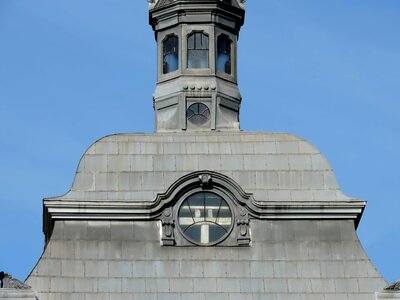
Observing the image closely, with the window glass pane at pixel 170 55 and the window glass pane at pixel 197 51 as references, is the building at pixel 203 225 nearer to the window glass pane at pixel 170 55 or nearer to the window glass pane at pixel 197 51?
the window glass pane at pixel 197 51

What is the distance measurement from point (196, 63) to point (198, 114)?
2.82m

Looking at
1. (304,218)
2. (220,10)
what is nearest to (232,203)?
(304,218)

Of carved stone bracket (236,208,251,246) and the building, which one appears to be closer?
the building

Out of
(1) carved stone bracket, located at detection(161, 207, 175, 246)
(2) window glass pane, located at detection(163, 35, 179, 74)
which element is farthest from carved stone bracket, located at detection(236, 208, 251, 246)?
(2) window glass pane, located at detection(163, 35, 179, 74)

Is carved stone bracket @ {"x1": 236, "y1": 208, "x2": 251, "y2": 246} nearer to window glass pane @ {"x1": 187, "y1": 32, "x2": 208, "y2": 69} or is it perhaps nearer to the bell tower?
the bell tower

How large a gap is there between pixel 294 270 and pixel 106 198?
8239 mm

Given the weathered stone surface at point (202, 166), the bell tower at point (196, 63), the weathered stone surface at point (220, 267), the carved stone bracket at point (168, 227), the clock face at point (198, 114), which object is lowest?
the weathered stone surface at point (220, 267)

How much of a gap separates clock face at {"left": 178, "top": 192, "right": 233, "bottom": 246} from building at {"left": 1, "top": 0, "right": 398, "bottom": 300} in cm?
4

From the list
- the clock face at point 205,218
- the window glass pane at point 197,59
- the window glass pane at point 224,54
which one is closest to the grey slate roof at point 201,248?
the clock face at point 205,218

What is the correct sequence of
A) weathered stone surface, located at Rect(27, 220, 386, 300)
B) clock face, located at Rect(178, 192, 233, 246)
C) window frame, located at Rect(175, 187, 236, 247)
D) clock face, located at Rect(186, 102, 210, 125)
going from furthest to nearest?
1. clock face, located at Rect(186, 102, 210, 125)
2. clock face, located at Rect(178, 192, 233, 246)
3. window frame, located at Rect(175, 187, 236, 247)
4. weathered stone surface, located at Rect(27, 220, 386, 300)

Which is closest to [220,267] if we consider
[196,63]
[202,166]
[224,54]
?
[202,166]

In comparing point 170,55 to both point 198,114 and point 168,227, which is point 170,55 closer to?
point 198,114

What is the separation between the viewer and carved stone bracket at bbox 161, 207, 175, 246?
9906cm

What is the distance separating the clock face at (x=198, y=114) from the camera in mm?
105812
